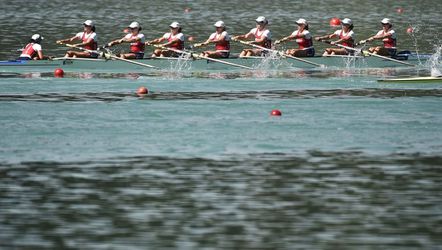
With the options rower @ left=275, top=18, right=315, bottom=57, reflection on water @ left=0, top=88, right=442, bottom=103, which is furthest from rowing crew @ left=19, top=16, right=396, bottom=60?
reflection on water @ left=0, top=88, right=442, bottom=103

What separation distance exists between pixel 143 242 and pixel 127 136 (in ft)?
29.4

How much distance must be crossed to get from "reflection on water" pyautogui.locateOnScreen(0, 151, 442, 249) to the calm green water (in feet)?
0.09

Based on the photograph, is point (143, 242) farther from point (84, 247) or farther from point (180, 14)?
point (180, 14)

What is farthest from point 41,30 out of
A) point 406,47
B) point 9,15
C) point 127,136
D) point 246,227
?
point 246,227

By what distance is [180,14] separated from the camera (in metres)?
71.9

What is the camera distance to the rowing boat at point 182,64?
37156 millimetres

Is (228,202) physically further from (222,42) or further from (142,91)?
(222,42)

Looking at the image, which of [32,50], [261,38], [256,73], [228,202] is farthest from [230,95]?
[228,202]

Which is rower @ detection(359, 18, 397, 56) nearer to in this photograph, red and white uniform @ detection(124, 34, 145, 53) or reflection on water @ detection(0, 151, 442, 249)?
red and white uniform @ detection(124, 34, 145, 53)

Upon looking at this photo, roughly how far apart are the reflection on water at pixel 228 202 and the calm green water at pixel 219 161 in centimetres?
3

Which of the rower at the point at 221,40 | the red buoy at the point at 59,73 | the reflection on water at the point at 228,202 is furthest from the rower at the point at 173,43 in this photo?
the reflection on water at the point at 228,202

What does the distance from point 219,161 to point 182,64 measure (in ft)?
56.3

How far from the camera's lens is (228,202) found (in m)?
17.8

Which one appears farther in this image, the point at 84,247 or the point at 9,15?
the point at 9,15
